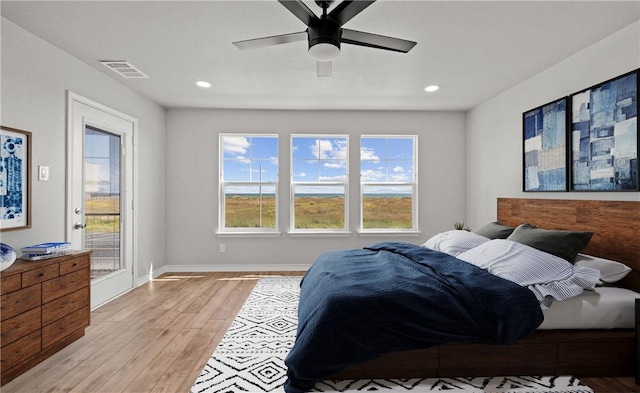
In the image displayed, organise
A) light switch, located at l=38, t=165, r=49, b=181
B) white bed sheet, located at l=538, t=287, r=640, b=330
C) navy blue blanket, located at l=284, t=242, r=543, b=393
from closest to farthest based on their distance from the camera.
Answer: navy blue blanket, located at l=284, t=242, r=543, b=393 → white bed sheet, located at l=538, t=287, r=640, b=330 → light switch, located at l=38, t=165, r=49, b=181

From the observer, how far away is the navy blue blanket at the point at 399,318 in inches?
78.6

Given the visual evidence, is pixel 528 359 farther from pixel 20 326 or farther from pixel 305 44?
A: pixel 20 326

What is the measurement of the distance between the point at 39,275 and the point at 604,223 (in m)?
4.34

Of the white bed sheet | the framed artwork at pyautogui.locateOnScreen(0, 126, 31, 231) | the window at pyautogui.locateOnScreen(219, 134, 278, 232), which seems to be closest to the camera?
the white bed sheet

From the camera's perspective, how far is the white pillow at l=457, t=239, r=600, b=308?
2275mm

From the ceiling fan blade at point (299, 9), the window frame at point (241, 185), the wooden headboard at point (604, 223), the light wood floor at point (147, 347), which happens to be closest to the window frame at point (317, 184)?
the window frame at point (241, 185)

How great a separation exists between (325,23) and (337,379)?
7.28 ft

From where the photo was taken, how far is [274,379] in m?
2.22

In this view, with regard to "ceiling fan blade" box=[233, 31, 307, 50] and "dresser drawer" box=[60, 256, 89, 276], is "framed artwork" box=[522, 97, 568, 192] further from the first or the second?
"dresser drawer" box=[60, 256, 89, 276]

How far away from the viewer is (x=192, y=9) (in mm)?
2424

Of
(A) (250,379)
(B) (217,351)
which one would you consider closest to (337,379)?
(A) (250,379)

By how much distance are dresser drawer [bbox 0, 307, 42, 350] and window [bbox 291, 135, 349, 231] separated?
3.40 metres

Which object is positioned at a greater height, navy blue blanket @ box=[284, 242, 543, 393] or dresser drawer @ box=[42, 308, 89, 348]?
navy blue blanket @ box=[284, 242, 543, 393]

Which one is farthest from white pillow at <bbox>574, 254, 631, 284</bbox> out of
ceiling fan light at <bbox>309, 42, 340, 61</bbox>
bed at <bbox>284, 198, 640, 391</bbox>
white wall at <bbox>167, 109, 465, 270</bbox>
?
white wall at <bbox>167, 109, 465, 270</bbox>
